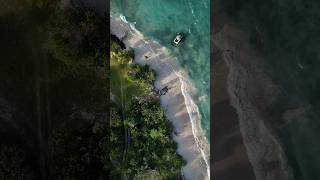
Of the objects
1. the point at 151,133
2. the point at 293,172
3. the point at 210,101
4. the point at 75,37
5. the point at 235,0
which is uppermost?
the point at 235,0

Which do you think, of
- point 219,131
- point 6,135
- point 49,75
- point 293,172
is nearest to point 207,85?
point 219,131

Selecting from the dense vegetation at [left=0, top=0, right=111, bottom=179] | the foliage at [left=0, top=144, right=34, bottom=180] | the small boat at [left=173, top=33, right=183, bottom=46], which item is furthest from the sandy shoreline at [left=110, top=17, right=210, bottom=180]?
the foliage at [left=0, top=144, right=34, bottom=180]

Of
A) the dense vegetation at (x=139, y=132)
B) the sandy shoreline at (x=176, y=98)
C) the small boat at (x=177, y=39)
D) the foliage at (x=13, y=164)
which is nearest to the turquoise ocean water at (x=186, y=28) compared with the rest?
the small boat at (x=177, y=39)

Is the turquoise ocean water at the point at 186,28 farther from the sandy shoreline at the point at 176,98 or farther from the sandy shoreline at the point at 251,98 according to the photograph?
the sandy shoreline at the point at 251,98

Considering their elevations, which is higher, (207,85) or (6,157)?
(207,85)

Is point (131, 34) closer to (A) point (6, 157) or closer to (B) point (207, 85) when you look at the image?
(B) point (207, 85)
